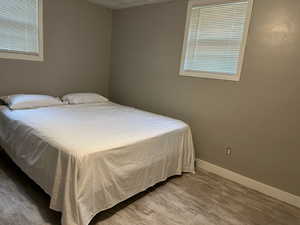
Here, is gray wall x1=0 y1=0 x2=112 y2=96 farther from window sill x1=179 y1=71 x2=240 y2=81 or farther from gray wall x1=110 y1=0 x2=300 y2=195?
window sill x1=179 y1=71 x2=240 y2=81

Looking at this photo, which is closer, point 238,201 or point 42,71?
point 238,201

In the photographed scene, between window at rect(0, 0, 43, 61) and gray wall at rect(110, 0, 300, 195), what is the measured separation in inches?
55.8

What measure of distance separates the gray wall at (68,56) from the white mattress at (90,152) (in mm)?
576

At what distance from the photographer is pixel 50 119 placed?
89.3 inches

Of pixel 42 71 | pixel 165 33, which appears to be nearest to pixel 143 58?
pixel 165 33

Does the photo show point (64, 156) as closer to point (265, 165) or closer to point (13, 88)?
point (13, 88)

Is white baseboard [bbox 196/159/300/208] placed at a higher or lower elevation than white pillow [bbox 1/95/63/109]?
lower

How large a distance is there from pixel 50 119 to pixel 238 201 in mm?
2254

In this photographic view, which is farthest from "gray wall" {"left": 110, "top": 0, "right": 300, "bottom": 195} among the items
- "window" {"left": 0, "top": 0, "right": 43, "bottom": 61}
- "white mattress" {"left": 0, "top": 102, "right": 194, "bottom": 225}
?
"window" {"left": 0, "top": 0, "right": 43, "bottom": 61}

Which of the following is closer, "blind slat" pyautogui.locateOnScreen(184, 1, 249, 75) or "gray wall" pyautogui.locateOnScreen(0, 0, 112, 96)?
"blind slat" pyautogui.locateOnScreen(184, 1, 249, 75)

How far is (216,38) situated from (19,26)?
8.82ft

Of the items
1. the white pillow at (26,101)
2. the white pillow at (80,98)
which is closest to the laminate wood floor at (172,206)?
the white pillow at (26,101)

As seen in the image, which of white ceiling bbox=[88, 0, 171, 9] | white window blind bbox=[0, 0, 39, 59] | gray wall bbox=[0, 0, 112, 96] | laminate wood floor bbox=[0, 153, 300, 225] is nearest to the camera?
laminate wood floor bbox=[0, 153, 300, 225]

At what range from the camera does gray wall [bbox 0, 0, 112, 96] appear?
2.99 m
